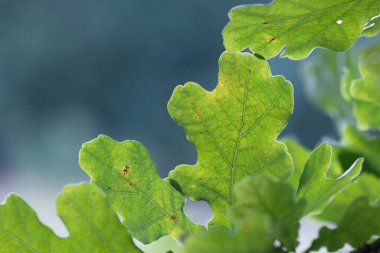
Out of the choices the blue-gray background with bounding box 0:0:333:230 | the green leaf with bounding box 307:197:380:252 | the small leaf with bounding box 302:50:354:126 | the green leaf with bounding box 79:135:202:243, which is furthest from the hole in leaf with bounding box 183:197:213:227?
the blue-gray background with bounding box 0:0:333:230

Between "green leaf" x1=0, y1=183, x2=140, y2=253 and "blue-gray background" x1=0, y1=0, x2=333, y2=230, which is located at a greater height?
"blue-gray background" x1=0, y1=0, x2=333, y2=230

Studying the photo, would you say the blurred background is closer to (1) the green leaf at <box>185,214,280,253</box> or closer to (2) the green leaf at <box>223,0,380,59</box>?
(2) the green leaf at <box>223,0,380,59</box>

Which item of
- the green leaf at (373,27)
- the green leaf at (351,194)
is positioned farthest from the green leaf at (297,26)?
the green leaf at (351,194)

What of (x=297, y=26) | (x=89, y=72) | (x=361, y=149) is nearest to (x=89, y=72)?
(x=89, y=72)

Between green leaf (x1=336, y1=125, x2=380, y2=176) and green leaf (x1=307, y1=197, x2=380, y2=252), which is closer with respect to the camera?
green leaf (x1=307, y1=197, x2=380, y2=252)

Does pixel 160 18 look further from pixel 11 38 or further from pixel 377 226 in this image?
pixel 377 226

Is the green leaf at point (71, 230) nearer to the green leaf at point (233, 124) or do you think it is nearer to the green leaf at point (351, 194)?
the green leaf at point (233, 124)

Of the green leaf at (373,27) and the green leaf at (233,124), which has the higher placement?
the green leaf at (373,27)

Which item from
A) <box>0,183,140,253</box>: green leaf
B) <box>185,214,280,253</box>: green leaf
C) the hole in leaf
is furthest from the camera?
the hole in leaf
